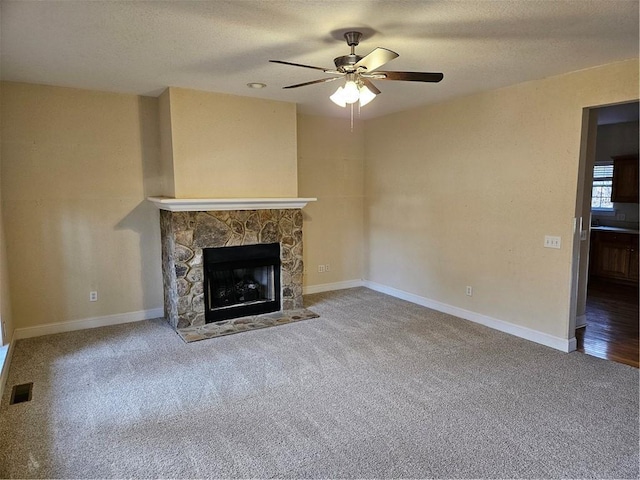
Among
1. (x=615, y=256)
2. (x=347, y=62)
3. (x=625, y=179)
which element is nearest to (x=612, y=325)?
(x=615, y=256)

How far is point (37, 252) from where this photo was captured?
161 inches

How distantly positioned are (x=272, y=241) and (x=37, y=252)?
244 centimetres

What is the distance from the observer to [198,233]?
4.36m

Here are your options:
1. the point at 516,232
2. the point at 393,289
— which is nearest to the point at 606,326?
the point at 516,232

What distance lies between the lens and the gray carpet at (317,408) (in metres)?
2.21

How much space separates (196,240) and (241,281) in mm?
865

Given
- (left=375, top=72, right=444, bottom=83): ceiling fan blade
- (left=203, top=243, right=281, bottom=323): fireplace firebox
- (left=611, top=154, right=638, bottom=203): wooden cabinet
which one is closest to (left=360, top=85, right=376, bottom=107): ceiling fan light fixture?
(left=375, top=72, right=444, bottom=83): ceiling fan blade

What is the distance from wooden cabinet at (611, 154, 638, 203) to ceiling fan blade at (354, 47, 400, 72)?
19.5ft

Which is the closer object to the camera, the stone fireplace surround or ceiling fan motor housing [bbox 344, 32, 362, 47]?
ceiling fan motor housing [bbox 344, 32, 362, 47]

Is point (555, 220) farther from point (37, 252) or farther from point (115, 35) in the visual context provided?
point (37, 252)

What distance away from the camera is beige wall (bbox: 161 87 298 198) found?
4266mm

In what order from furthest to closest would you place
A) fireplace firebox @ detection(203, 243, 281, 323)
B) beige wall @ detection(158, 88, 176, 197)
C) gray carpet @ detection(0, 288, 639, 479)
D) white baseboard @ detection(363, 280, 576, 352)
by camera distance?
fireplace firebox @ detection(203, 243, 281, 323) → beige wall @ detection(158, 88, 176, 197) → white baseboard @ detection(363, 280, 576, 352) → gray carpet @ detection(0, 288, 639, 479)

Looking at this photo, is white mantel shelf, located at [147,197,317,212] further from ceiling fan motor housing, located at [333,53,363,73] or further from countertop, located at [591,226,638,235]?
countertop, located at [591,226,638,235]

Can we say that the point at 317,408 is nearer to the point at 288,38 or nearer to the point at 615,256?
the point at 288,38
